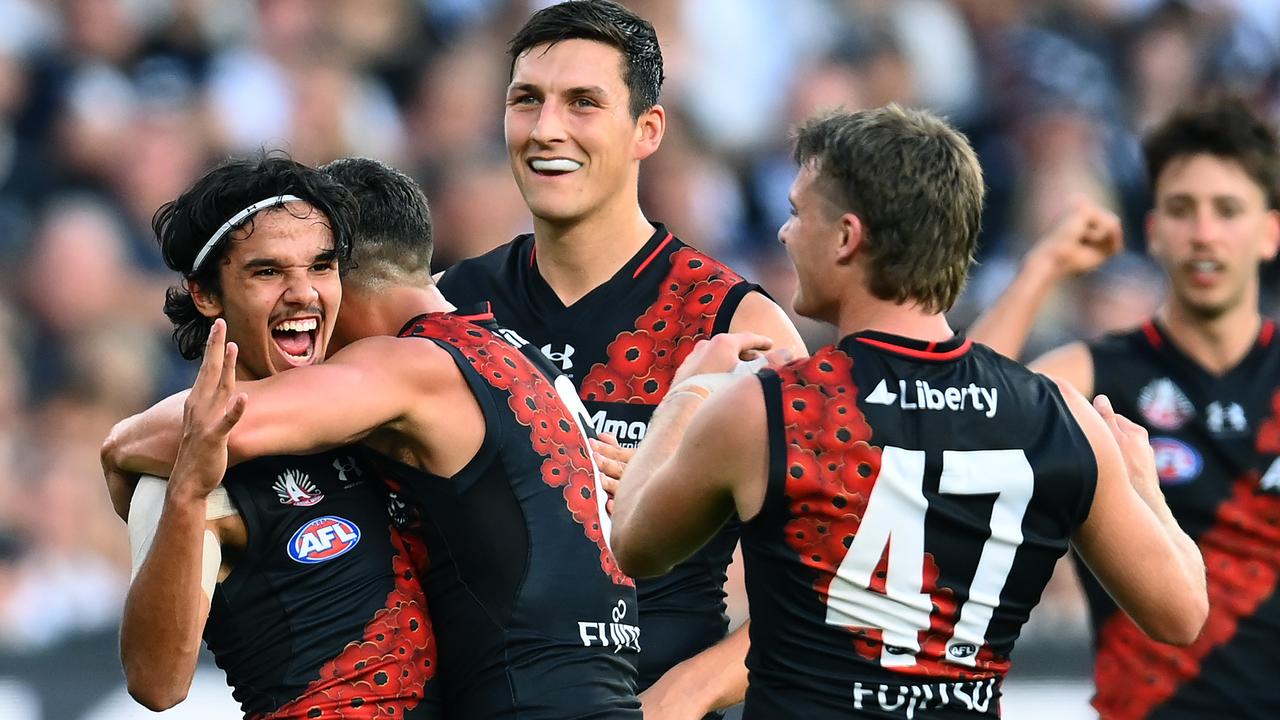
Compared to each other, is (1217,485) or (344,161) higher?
(344,161)

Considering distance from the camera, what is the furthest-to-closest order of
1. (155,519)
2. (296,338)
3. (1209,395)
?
1. (1209,395)
2. (296,338)
3. (155,519)

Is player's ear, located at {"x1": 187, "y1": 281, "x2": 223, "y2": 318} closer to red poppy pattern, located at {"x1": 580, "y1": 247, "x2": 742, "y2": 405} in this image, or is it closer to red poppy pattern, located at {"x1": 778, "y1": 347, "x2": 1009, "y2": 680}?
red poppy pattern, located at {"x1": 580, "y1": 247, "x2": 742, "y2": 405}

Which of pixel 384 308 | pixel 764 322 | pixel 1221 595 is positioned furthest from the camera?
pixel 1221 595

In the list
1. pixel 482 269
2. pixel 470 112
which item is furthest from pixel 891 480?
pixel 470 112

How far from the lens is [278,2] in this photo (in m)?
11.1

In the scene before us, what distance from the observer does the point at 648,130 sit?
18.2 feet

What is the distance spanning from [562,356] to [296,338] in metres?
1.25

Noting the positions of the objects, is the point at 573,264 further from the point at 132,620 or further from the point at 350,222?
the point at 132,620

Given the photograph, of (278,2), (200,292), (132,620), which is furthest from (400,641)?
(278,2)

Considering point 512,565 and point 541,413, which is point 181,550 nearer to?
point 512,565

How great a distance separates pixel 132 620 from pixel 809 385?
5.05ft

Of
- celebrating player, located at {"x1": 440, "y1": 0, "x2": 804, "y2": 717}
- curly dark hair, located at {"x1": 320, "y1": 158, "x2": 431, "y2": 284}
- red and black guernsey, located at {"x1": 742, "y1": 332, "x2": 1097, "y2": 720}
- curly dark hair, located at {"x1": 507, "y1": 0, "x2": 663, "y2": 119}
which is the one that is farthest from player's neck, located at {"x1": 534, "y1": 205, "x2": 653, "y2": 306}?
red and black guernsey, located at {"x1": 742, "y1": 332, "x2": 1097, "y2": 720}

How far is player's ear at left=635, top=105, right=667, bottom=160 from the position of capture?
5.50 meters

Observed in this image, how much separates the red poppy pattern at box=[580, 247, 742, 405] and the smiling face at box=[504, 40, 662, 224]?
378 millimetres
